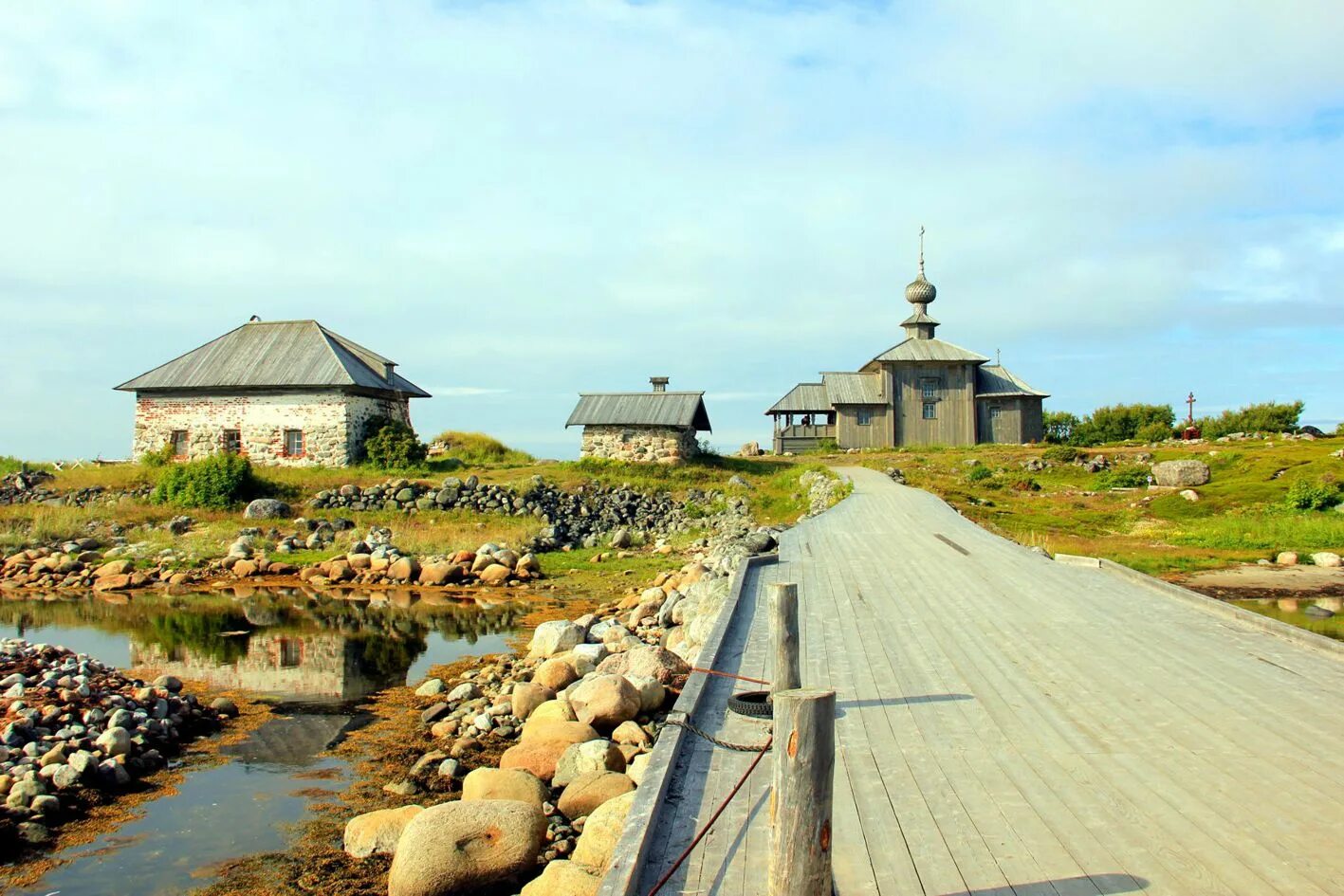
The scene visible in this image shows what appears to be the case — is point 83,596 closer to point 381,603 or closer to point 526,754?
point 381,603

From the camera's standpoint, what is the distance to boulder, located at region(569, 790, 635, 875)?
5438 mm

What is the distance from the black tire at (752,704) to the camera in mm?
6297

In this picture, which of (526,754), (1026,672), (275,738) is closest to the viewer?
(1026,672)

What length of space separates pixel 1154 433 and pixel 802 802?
1885 inches

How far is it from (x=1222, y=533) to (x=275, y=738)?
20.7 metres

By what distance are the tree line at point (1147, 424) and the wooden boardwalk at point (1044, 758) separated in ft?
131

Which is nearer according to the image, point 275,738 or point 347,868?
point 347,868

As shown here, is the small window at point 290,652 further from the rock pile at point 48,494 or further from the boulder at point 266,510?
the rock pile at point 48,494

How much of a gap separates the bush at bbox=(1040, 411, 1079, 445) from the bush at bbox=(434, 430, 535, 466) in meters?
28.8

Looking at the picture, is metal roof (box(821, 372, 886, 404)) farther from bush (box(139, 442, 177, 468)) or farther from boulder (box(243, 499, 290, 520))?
bush (box(139, 442, 177, 468))

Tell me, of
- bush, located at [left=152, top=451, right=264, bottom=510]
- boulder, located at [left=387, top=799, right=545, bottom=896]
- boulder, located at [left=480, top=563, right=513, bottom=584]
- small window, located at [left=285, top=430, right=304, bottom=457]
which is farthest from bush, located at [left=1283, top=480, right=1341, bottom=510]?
small window, located at [left=285, top=430, right=304, bottom=457]

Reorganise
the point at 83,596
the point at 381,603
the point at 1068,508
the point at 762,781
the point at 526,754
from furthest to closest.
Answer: the point at 1068,508
the point at 83,596
the point at 381,603
the point at 526,754
the point at 762,781

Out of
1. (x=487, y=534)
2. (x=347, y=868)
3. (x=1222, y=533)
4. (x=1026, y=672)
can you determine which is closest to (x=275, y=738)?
(x=347, y=868)

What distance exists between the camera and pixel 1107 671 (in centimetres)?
734
